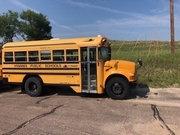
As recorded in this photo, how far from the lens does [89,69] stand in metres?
9.83

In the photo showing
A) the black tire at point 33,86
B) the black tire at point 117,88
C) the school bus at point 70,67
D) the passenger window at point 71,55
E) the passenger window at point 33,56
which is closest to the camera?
the black tire at point 117,88

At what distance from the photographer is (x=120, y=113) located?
7.79 metres

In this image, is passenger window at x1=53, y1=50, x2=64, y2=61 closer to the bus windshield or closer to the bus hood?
the bus windshield

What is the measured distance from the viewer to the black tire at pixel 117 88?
961cm

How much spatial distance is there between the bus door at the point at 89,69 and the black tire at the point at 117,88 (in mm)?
568

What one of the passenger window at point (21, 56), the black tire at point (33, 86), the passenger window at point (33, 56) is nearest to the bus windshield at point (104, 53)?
the passenger window at point (33, 56)

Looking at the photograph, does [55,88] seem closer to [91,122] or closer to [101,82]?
[101,82]

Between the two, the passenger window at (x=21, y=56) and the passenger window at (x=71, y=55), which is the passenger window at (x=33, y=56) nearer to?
the passenger window at (x=21, y=56)

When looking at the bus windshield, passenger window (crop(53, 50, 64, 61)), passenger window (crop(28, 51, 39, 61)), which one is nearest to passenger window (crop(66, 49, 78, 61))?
passenger window (crop(53, 50, 64, 61))

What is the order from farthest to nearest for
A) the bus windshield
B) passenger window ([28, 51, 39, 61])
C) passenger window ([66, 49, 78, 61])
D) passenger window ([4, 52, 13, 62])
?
1. passenger window ([4, 52, 13, 62])
2. passenger window ([28, 51, 39, 61])
3. passenger window ([66, 49, 78, 61])
4. the bus windshield

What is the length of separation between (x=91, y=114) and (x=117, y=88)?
2250 mm

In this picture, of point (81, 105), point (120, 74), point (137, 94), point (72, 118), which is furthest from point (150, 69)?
point (72, 118)

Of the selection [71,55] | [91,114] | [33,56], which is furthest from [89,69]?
[33,56]

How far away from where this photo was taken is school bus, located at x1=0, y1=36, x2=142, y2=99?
9711 millimetres
